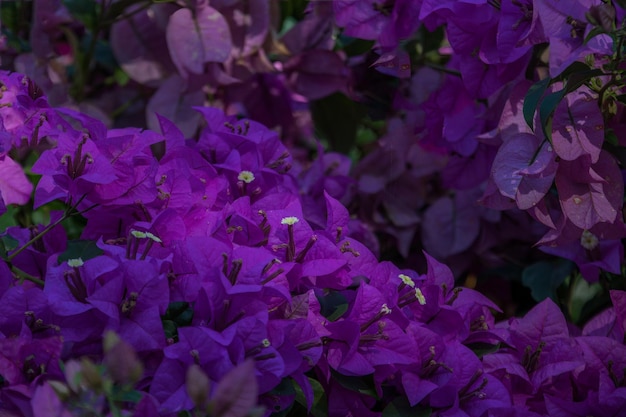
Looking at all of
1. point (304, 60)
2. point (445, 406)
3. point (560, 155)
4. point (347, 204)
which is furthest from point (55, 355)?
point (304, 60)

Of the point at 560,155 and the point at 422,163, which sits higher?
the point at 560,155

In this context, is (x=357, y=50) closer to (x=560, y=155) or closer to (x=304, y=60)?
(x=304, y=60)

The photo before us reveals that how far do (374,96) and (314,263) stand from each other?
50cm

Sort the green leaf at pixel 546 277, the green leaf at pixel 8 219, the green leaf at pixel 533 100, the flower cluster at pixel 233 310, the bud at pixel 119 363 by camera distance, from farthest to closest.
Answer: the green leaf at pixel 546 277 < the green leaf at pixel 8 219 < the green leaf at pixel 533 100 < the flower cluster at pixel 233 310 < the bud at pixel 119 363

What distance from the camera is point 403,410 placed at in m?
0.65

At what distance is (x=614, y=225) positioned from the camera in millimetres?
782

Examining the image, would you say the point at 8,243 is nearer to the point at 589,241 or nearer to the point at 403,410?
the point at 403,410

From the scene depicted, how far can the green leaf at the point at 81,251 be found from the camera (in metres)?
0.70

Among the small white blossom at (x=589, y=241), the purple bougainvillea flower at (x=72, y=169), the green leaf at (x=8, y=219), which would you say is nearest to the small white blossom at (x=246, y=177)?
the purple bougainvillea flower at (x=72, y=169)

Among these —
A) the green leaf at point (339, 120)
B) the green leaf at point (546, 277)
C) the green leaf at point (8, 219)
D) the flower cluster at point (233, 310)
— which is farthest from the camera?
the green leaf at point (339, 120)

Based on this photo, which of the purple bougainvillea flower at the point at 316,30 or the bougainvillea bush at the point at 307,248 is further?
the purple bougainvillea flower at the point at 316,30

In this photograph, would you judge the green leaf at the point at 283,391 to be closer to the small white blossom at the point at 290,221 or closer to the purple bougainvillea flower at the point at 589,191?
the small white blossom at the point at 290,221

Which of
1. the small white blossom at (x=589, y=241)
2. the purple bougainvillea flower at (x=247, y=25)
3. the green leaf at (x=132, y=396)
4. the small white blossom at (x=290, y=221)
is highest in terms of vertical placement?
the green leaf at (x=132, y=396)

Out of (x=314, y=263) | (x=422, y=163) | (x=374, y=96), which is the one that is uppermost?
(x=314, y=263)
